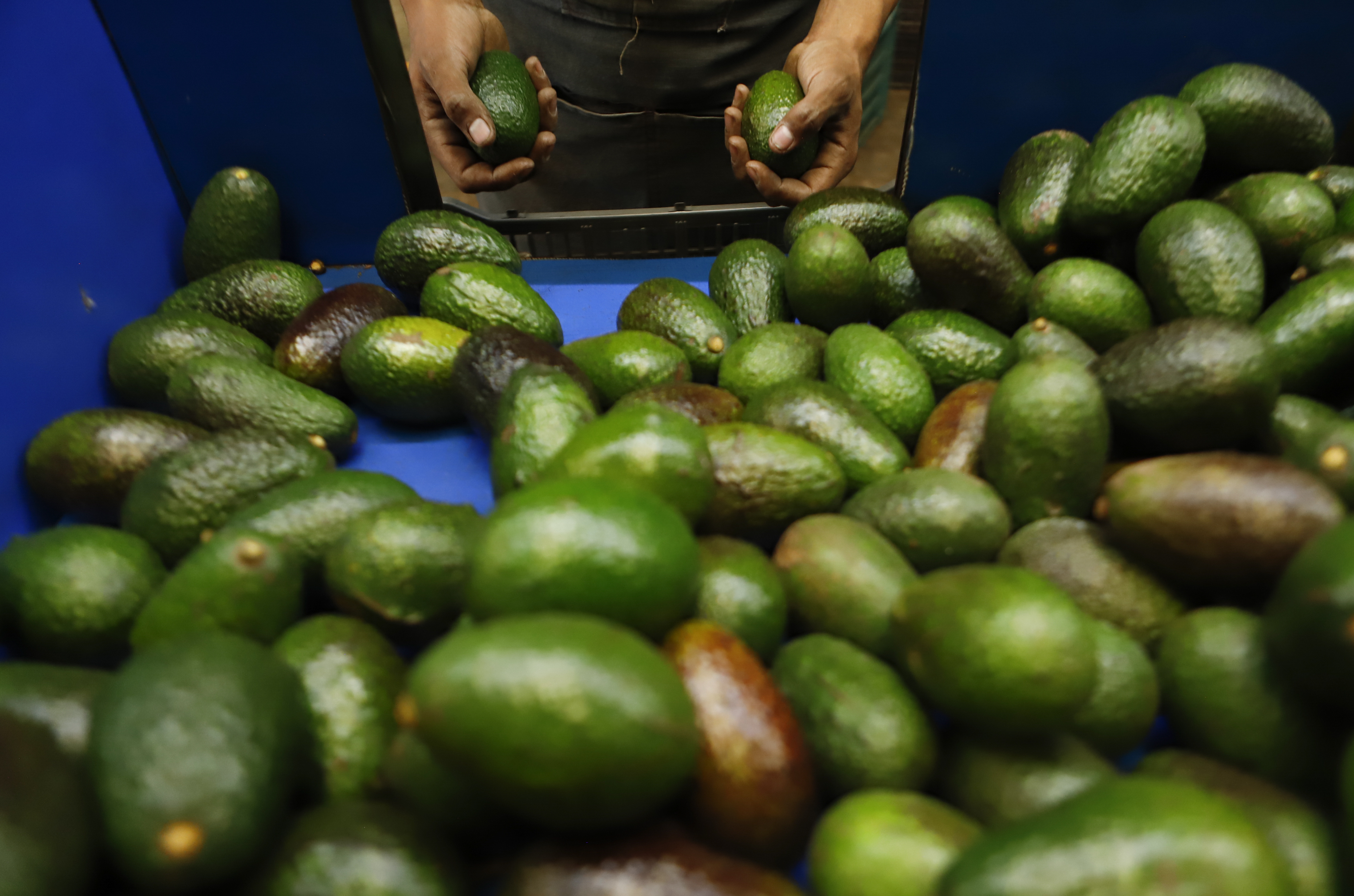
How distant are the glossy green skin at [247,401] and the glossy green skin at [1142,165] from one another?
220 centimetres

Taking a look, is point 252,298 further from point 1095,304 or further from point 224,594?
point 1095,304

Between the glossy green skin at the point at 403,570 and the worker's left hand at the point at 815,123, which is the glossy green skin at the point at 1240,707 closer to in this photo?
the glossy green skin at the point at 403,570

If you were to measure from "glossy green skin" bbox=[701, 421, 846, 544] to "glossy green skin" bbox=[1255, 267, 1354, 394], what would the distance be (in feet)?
3.56

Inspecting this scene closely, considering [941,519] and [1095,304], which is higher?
[1095,304]

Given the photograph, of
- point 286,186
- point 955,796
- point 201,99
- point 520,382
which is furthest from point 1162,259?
point 201,99

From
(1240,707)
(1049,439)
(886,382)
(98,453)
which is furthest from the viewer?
(886,382)

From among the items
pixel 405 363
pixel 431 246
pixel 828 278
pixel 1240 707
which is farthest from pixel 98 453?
pixel 1240 707

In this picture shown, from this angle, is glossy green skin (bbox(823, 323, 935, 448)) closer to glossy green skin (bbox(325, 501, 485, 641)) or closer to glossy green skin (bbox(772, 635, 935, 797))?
glossy green skin (bbox(772, 635, 935, 797))

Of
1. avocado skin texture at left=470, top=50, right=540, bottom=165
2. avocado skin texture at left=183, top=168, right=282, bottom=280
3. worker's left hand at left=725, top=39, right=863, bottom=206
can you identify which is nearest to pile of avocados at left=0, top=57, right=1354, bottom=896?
avocado skin texture at left=183, top=168, right=282, bottom=280

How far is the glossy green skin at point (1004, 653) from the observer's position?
118cm

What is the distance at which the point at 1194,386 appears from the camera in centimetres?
162

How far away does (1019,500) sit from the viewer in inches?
66.2

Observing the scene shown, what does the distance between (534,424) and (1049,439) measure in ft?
3.62

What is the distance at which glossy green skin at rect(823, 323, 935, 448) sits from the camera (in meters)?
2.01
